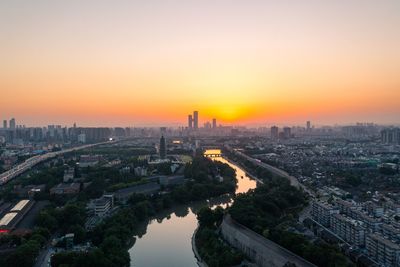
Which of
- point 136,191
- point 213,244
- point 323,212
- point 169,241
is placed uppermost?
point 323,212

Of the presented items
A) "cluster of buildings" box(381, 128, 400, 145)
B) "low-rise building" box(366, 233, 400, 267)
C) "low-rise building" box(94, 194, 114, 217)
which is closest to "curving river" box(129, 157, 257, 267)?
"low-rise building" box(94, 194, 114, 217)

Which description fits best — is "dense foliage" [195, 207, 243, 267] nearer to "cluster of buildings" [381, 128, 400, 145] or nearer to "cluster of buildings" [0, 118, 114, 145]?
"cluster of buildings" [381, 128, 400, 145]

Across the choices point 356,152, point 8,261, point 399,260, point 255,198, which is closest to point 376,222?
point 399,260

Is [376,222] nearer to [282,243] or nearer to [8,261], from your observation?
[282,243]

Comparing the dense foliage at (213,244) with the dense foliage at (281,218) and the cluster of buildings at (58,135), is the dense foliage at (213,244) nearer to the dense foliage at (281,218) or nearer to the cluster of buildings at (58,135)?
the dense foliage at (281,218)

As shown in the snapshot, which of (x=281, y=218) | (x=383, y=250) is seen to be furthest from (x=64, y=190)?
(x=383, y=250)

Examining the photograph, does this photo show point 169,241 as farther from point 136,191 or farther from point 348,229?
point 136,191
